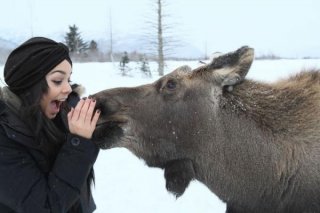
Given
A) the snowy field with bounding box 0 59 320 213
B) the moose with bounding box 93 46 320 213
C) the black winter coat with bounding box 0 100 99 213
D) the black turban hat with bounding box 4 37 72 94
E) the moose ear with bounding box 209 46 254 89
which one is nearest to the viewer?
the black winter coat with bounding box 0 100 99 213

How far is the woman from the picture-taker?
3203mm

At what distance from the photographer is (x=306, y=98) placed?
12.4ft

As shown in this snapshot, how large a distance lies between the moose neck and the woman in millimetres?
1031

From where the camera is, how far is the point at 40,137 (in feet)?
11.3

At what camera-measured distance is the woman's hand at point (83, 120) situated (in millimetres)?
3346

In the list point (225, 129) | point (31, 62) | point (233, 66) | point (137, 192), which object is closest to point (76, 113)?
point (31, 62)

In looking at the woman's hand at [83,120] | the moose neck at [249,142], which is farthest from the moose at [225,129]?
the woman's hand at [83,120]

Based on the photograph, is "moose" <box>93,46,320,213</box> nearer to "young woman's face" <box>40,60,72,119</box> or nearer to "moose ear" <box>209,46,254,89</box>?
"moose ear" <box>209,46,254,89</box>

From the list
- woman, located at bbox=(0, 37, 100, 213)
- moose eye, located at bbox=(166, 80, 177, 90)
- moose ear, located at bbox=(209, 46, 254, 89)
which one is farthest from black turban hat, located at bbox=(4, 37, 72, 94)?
moose ear, located at bbox=(209, 46, 254, 89)

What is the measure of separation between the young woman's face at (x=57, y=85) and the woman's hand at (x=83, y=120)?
17 centimetres

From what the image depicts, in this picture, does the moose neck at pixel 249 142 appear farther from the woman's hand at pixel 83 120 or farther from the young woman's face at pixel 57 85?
the young woman's face at pixel 57 85

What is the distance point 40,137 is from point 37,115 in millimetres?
173

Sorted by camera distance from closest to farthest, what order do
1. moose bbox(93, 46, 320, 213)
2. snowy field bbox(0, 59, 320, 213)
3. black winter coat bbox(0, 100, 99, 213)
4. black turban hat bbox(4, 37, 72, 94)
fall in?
black winter coat bbox(0, 100, 99, 213)
black turban hat bbox(4, 37, 72, 94)
moose bbox(93, 46, 320, 213)
snowy field bbox(0, 59, 320, 213)

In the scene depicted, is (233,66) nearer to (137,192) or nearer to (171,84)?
(171,84)
